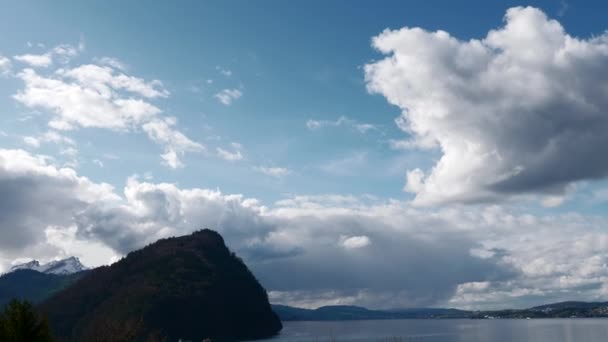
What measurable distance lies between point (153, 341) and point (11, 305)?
12.2 meters

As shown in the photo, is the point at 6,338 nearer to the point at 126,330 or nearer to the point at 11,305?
the point at 11,305

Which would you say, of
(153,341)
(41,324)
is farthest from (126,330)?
(41,324)

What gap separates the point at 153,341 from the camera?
159 ft

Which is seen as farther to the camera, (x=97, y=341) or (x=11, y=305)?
(x=97, y=341)

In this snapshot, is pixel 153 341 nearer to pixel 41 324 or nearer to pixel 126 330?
pixel 126 330

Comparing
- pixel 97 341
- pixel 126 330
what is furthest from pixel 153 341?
pixel 97 341

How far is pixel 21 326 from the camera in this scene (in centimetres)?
4769

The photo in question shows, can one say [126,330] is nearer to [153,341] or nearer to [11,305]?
[153,341]

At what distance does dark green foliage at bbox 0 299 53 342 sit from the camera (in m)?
47.2

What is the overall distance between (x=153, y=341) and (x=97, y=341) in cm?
922

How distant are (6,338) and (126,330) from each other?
9566 millimetres

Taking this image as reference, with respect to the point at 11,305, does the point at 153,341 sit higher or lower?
lower

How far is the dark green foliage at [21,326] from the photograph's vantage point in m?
47.2

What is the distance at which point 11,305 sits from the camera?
158 feet
